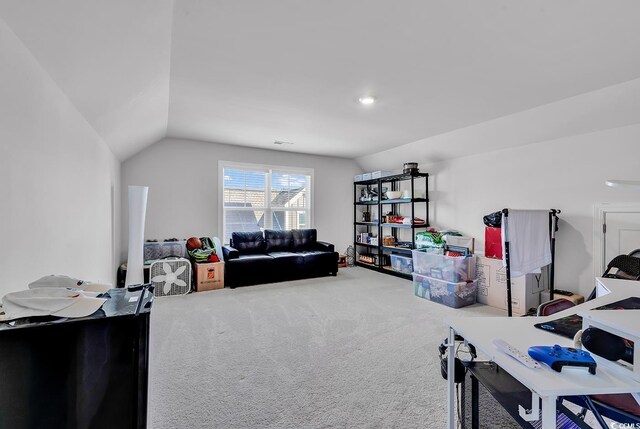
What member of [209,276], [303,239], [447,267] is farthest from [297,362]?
[303,239]

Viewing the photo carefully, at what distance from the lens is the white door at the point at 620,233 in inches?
119

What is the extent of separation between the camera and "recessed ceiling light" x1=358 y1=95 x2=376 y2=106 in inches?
119

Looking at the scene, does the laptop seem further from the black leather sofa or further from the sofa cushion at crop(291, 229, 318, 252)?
the sofa cushion at crop(291, 229, 318, 252)

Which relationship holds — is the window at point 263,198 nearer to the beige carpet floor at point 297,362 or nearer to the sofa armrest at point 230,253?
the sofa armrest at point 230,253

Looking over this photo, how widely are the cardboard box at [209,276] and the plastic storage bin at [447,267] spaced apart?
3.05 metres

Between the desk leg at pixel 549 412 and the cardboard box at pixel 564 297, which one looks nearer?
the desk leg at pixel 549 412

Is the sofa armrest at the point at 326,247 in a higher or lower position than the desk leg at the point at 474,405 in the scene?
higher

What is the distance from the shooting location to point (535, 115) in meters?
3.32

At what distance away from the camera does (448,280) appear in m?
3.96

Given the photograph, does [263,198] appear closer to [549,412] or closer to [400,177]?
[400,177]

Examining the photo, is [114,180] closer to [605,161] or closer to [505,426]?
[505,426]

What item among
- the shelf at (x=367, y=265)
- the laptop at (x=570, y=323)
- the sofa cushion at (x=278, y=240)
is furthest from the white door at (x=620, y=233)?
the sofa cushion at (x=278, y=240)

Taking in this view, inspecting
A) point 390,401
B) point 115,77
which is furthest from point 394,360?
point 115,77

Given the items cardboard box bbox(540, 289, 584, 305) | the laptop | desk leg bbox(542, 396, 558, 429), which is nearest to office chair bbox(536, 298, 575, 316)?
the laptop
